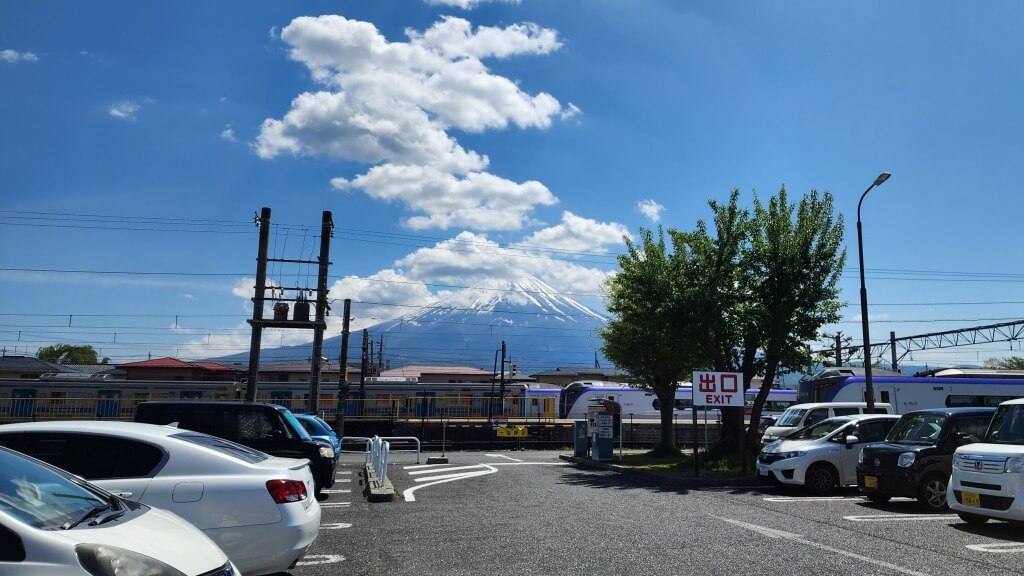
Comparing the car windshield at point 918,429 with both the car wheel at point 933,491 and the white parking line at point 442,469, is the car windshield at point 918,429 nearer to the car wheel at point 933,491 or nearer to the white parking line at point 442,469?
the car wheel at point 933,491

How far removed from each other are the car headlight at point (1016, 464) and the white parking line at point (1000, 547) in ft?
2.87

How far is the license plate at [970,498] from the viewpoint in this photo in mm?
9203

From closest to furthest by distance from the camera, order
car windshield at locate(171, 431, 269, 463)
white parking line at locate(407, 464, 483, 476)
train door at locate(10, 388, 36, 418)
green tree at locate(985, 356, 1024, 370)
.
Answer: car windshield at locate(171, 431, 269, 463) < white parking line at locate(407, 464, 483, 476) < train door at locate(10, 388, 36, 418) < green tree at locate(985, 356, 1024, 370)

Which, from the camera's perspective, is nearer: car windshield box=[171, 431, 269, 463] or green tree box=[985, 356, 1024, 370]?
car windshield box=[171, 431, 269, 463]

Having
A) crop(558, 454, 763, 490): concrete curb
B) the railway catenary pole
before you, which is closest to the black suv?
crop(558, 454, 763, 490): concrete curb

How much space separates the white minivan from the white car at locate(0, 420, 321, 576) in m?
8.33

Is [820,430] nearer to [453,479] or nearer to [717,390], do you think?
[717,390]

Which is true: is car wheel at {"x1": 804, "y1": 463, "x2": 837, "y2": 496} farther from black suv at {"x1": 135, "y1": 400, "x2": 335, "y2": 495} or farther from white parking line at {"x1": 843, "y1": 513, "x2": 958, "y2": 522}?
black suv at {"x1": 135, "y1": 400, "x2": 335, "y2": 495}

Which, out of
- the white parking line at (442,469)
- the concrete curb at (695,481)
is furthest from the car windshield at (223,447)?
the white parking line at (442,469)

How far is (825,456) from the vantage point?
13.9m

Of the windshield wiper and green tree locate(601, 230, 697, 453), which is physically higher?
green tree locate(601, 230, 697, 453)

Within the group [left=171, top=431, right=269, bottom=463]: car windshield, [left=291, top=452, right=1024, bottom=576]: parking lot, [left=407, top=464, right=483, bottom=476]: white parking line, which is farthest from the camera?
[left=407, top=464, right=483, bottom=476]: white parking line

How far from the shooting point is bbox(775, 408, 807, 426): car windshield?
22277mm

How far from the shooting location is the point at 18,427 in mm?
5922
